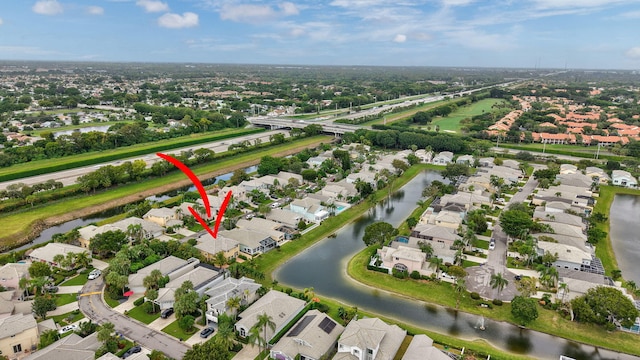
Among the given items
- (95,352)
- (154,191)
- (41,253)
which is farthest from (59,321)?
(154,191)

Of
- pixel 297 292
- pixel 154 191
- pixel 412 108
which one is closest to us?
pixel 297 292

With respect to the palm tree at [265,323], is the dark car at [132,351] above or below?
below

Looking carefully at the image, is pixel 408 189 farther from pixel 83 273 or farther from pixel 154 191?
pixel 83 273

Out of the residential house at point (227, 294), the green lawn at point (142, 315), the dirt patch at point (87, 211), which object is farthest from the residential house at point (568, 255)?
the dirt patch at point (87, 211)

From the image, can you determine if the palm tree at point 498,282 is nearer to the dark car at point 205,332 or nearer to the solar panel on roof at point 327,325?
the solar panel on roof at point 327,325

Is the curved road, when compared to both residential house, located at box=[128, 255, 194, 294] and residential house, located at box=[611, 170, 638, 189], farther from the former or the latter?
residential house, located at box=[611, 170, 638, 189]

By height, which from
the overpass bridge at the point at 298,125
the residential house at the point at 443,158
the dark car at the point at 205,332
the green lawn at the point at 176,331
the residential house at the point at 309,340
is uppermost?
the overpass bridge at the point at 298,125

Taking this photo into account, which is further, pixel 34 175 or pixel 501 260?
pixel 34 175
